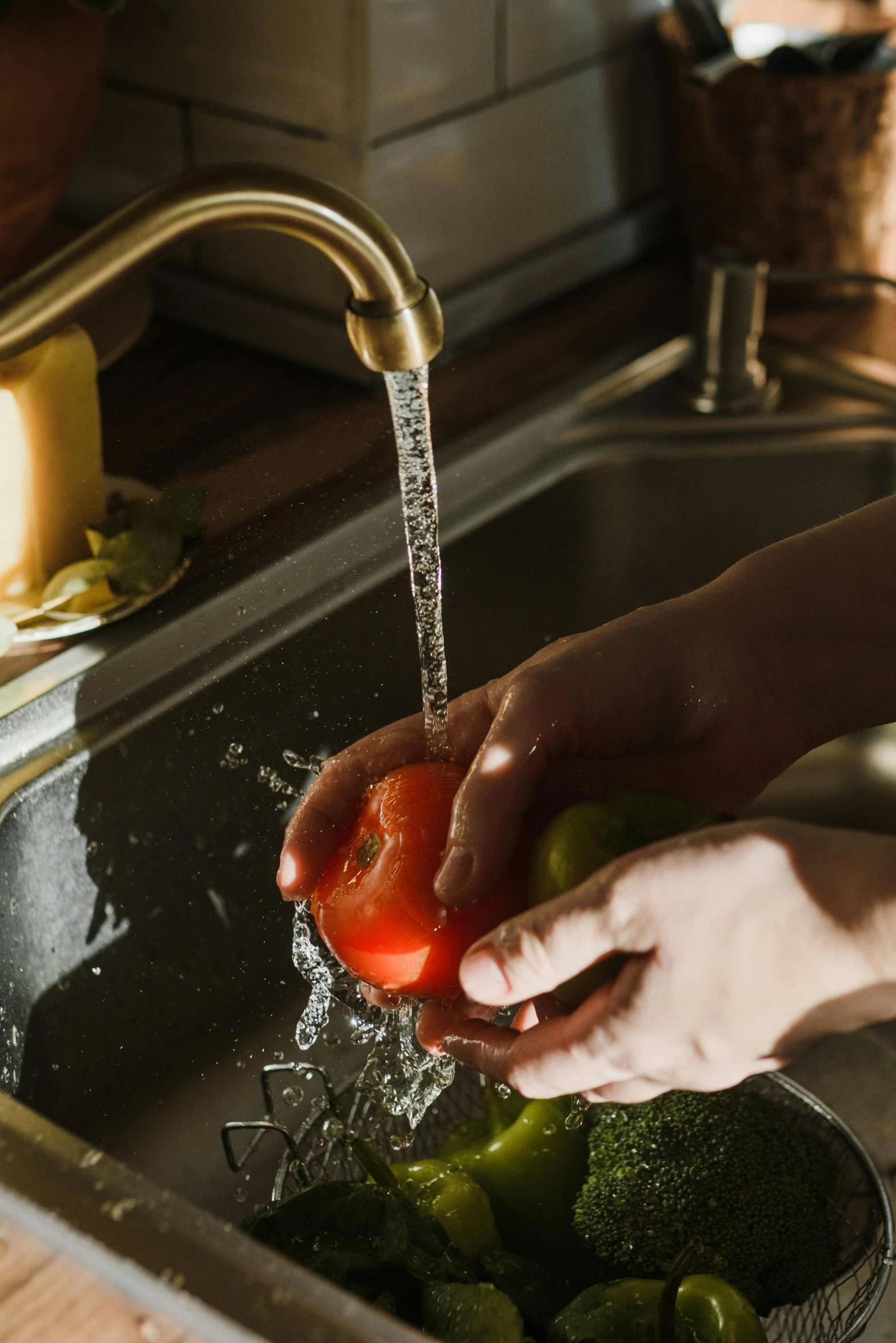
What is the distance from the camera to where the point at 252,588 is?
822 mm

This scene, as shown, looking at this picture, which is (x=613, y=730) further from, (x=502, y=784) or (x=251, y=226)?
(x=251, y=226)

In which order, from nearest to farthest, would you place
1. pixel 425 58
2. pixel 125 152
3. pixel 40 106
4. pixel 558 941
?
1. pixel 558 941
2. pixel 40 106
3. pixel 425 58
4. pixel 125 152

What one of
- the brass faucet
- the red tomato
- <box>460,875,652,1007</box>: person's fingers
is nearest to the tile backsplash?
the brass faucet

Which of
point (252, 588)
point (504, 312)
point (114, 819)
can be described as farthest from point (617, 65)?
point (114, 819)

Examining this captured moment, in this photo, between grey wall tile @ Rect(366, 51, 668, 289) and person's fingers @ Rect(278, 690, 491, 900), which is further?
grey wall tile @ Rect(366, 51, 668, 289)

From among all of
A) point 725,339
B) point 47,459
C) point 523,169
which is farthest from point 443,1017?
point 523,169

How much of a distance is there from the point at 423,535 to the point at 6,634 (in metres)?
0.24

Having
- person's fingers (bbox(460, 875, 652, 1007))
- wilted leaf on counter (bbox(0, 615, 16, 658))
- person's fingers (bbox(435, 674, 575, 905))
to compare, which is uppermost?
person's fingers (bbox(460, 875, 652, 1007))

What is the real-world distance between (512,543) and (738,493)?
0.18 metres

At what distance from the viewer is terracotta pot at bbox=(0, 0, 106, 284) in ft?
2.84

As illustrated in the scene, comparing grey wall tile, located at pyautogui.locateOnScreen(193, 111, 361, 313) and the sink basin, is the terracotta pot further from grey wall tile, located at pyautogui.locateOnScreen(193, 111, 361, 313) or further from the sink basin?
the sink basin

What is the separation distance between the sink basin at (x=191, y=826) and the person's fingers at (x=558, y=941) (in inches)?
9.8

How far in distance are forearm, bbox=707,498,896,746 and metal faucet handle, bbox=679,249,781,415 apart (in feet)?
1.02

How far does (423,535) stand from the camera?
827 mm
